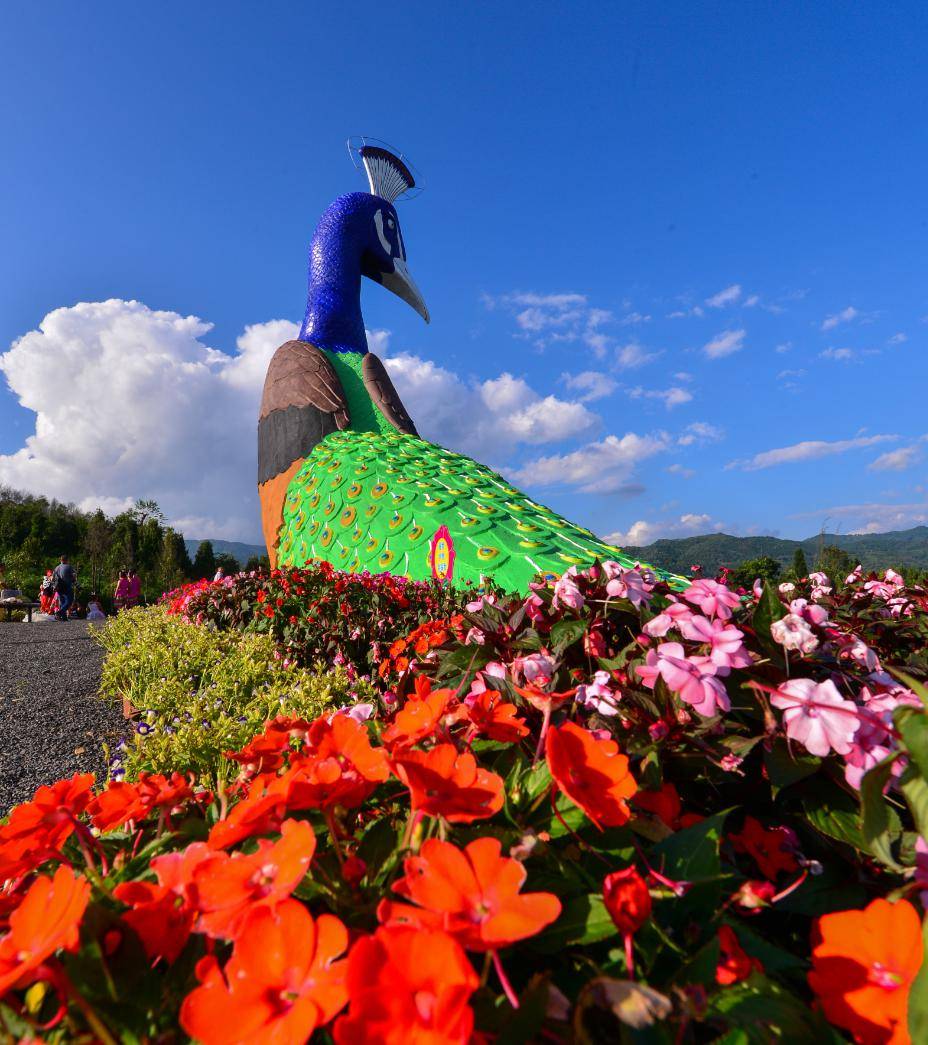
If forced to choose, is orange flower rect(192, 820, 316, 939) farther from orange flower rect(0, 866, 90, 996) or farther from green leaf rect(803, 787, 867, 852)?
green leaf rect(803, 787, 867, 852)

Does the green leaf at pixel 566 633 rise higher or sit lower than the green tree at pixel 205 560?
lower

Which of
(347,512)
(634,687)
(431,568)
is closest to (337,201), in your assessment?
(347,512)

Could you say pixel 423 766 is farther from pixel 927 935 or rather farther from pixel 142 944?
pixel 927 935

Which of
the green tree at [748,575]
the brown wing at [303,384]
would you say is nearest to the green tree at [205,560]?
the brown wing at [303,384]

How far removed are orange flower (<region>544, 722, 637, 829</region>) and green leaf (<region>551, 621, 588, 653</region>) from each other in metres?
0.41

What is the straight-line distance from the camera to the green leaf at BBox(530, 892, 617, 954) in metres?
0.51

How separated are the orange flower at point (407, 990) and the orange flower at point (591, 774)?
204mm

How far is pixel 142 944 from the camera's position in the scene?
49 centimetres

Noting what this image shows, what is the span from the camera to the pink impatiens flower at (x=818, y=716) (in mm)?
700

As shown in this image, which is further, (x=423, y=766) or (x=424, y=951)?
(x=423, y=766)

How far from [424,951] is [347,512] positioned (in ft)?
20.0

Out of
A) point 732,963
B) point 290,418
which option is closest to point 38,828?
point 732,963

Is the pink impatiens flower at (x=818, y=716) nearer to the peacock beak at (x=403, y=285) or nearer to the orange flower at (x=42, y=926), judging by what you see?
the orange flower at (x=42, y=926)

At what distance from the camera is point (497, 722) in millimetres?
823
